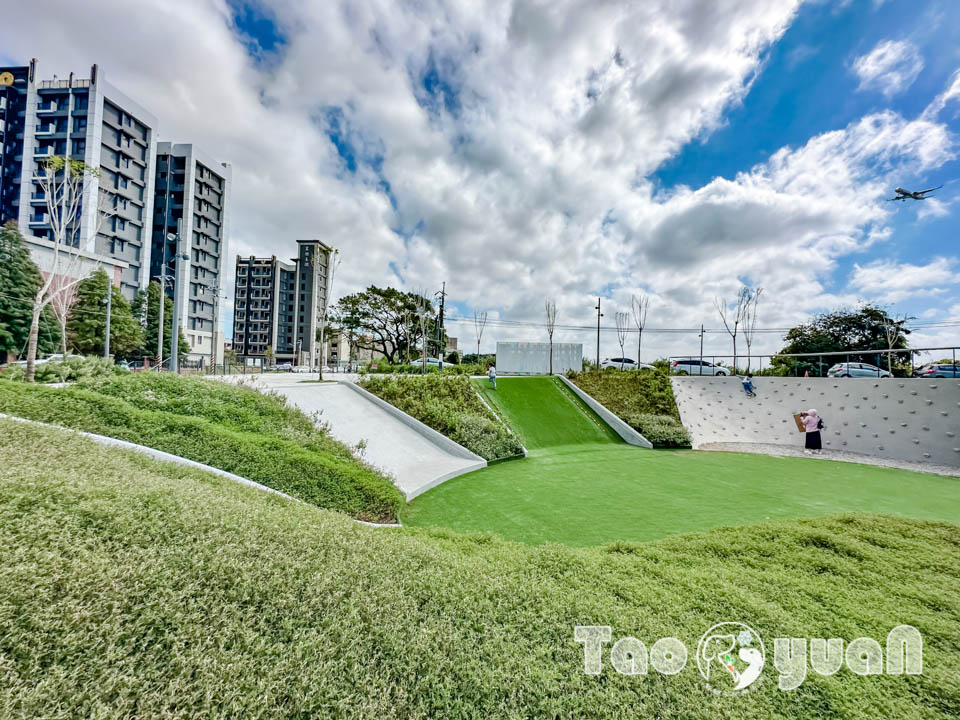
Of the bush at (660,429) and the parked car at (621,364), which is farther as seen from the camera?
the parked car at (621,364)

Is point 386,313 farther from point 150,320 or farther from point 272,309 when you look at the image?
point 272,309

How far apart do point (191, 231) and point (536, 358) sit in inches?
1694

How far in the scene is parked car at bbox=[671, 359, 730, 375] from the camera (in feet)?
72.3

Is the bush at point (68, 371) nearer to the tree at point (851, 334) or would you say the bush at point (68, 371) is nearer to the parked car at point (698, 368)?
the parked car at point (698, 368)

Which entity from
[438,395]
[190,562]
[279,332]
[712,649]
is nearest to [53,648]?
[190,562]

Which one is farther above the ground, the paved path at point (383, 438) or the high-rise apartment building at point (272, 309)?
the high-rise apartment building at point (272, 309)

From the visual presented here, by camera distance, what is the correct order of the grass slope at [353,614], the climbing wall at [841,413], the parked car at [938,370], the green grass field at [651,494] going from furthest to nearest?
the parked car at [938,370]
the climbing wall at [841,413]
the green grass field at [651,494]
the grass slope at [353,614]

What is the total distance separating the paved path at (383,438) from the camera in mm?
8578

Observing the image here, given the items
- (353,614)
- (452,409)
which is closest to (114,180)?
(452,409)

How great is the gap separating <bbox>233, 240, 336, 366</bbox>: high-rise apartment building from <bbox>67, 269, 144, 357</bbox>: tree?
112 feet

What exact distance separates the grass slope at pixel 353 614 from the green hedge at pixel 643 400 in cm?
1052

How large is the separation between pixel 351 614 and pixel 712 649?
2.42 meters

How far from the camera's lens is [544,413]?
15734mm

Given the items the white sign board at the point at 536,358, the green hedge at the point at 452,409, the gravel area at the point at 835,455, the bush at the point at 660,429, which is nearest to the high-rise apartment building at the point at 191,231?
the white sign board at the point at 536,358
